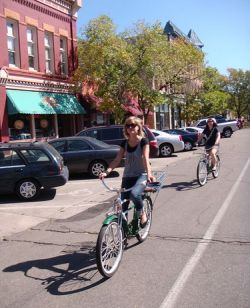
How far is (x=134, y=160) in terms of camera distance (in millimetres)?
6348

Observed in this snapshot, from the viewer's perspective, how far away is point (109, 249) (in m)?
5.38

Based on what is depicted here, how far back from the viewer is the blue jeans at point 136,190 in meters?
6.09

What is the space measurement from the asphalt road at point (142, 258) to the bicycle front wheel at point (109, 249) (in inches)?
4.9

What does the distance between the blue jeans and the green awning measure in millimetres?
14411

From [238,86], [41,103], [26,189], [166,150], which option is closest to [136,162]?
[26,189]

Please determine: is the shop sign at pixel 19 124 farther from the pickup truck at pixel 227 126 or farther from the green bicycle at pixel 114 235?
the pickup truck at pixel 227 126

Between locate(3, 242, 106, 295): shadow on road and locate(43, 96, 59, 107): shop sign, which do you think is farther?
locate(43, 96, 59, 107): shop sign

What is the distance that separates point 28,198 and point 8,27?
1253 centimetres

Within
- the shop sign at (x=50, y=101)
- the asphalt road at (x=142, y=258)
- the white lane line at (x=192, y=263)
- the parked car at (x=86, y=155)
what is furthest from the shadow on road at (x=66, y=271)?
the shop sign at (x=50, y=101)

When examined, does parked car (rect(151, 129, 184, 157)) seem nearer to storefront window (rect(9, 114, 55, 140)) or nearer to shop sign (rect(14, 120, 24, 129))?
storefront window (rect(9, 114, 55, 140))

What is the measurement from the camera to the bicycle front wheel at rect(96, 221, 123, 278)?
16.7 ft

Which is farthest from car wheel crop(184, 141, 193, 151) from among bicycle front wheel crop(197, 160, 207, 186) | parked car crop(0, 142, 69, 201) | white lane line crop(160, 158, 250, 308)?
white lane line crop(160, 158, 250, 308)

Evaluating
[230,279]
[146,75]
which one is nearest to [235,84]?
[146,75]

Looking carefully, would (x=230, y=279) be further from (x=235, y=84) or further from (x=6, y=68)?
(x=235, y=84)
